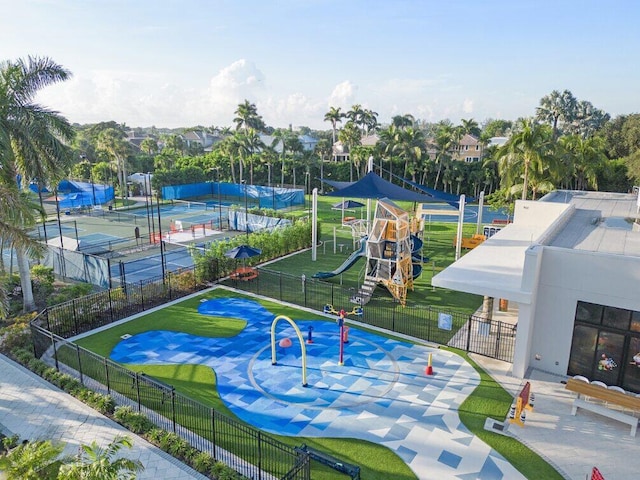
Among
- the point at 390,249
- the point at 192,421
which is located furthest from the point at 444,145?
the point at 192,421

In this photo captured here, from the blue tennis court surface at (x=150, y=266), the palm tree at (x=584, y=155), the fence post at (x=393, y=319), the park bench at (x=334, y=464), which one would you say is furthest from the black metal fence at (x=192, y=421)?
the palm tree at (x=584, y=155)

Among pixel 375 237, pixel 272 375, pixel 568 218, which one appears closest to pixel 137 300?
pixel 272 375

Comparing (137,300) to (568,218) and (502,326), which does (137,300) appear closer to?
(502,326)

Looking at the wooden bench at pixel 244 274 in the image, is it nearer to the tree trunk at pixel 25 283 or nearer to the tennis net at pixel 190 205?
the tree trunk at pixel 25 283

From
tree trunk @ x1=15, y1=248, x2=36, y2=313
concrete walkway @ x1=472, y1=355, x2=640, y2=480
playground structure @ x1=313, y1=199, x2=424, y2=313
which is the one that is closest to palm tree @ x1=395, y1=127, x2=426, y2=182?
playground structure @ x1=313, y1=199, x2=424, y2=313

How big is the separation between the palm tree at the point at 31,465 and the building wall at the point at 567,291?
13.4 m

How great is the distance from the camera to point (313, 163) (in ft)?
204

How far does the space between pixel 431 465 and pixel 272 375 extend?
5919 millimetres

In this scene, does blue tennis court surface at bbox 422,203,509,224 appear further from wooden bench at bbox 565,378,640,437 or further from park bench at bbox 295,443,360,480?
park bench at bbox 295,443,360,480

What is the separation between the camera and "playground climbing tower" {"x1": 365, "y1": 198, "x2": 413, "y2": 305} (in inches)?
814

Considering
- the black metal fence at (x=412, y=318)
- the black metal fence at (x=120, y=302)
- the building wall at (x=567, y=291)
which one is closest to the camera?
the building wall at (x=567, y=291)

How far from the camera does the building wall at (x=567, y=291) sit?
1305 cm

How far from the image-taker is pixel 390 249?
2114 cm

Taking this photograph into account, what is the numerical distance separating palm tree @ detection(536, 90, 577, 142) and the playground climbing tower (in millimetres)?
49165
